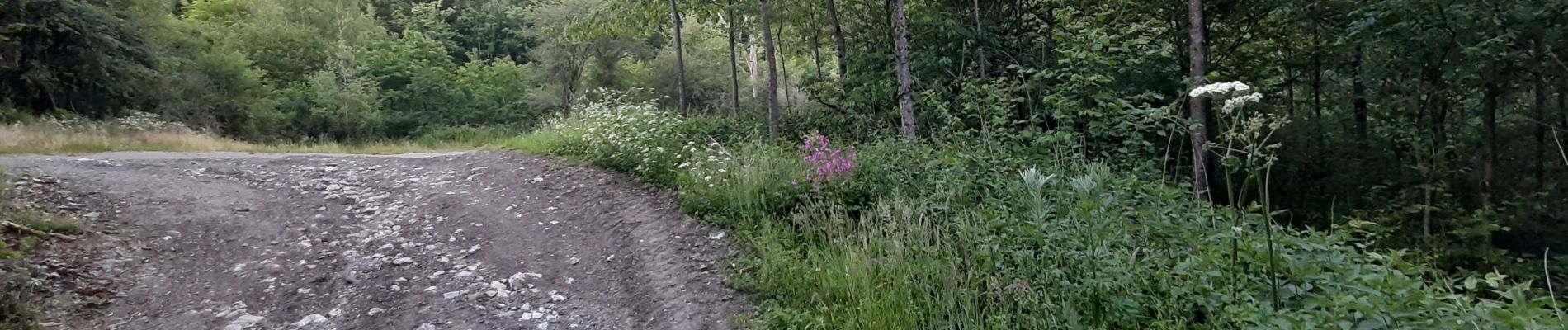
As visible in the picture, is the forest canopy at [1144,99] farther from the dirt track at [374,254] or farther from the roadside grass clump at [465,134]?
the roadside grass clump at [465,134]

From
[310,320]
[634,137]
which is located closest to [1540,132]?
[634,137]

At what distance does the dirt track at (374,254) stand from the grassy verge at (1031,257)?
49 cm

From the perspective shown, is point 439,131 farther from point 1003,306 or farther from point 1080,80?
point 1003,306

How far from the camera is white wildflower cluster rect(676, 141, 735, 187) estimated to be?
650 cm

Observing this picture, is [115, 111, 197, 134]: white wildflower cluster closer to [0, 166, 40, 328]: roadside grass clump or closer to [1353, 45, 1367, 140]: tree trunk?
[0, 166, 40, 328]: roadside grass clump

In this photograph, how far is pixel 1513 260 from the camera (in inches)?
363

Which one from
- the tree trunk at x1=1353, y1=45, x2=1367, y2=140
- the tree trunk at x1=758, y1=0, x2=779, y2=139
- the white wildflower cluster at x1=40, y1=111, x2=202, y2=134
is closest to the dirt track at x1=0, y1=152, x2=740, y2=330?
the tree trunk at x1=758, y1=0, x2=779, y2=139

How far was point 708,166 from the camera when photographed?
7.00 metres

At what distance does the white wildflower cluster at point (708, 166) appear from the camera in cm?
650

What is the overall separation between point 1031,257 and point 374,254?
4631 millimetres

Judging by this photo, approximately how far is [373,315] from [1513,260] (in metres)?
11.8

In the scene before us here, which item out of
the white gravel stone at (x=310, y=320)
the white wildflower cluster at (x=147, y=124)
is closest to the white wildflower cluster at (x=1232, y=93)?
the white gravel stone at (x=310, y=320)

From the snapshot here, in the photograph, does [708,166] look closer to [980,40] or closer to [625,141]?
[625,141]

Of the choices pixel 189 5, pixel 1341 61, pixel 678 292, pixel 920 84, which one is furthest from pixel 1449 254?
pixel 189 5
